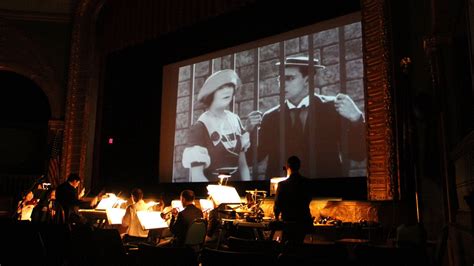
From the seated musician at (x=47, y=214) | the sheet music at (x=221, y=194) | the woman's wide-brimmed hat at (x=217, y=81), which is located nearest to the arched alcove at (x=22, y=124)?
the seated musician at (x=47, y=214)

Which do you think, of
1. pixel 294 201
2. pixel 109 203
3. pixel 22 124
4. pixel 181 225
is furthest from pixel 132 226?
pixel 22 124

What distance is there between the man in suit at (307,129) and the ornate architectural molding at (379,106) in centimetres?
46

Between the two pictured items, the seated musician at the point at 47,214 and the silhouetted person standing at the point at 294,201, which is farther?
the seated musician at the point at 47,214

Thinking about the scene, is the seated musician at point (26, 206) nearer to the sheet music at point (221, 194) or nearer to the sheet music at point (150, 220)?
the sheet music at point (150, 220)

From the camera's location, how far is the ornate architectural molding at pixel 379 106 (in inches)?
256

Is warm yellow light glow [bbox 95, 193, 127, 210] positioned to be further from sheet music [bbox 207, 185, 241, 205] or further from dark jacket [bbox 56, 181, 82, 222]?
sheet music [bbox 207, 185, 241, 205]

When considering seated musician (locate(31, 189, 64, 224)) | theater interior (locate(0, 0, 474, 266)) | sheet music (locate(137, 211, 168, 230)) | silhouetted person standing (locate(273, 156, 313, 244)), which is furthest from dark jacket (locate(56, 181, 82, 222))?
silhouetted person standing (locate(273, 156, 313, 244))

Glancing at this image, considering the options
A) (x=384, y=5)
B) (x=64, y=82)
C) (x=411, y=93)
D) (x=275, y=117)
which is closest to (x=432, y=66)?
(x=411, y=93)

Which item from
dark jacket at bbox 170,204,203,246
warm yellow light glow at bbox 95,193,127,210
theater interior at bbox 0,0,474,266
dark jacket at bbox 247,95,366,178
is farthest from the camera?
warm yellow light glow at bbox 95,193,127,210

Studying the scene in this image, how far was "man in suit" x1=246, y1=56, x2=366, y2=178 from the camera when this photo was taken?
733 cm

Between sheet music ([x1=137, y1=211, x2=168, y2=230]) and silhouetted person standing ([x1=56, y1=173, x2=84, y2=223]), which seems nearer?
sheet music ([x1=137, y1=211, x2=168, y2=230])

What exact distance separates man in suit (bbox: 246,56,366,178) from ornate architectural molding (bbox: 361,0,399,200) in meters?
0.46

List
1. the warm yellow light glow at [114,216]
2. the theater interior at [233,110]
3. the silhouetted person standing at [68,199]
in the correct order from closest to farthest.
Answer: the theater interior at [233,110] → the warm yellow light glow at [114,216] → the silhouetted person standing at [68,199]

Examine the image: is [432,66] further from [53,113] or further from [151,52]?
[53,113]
